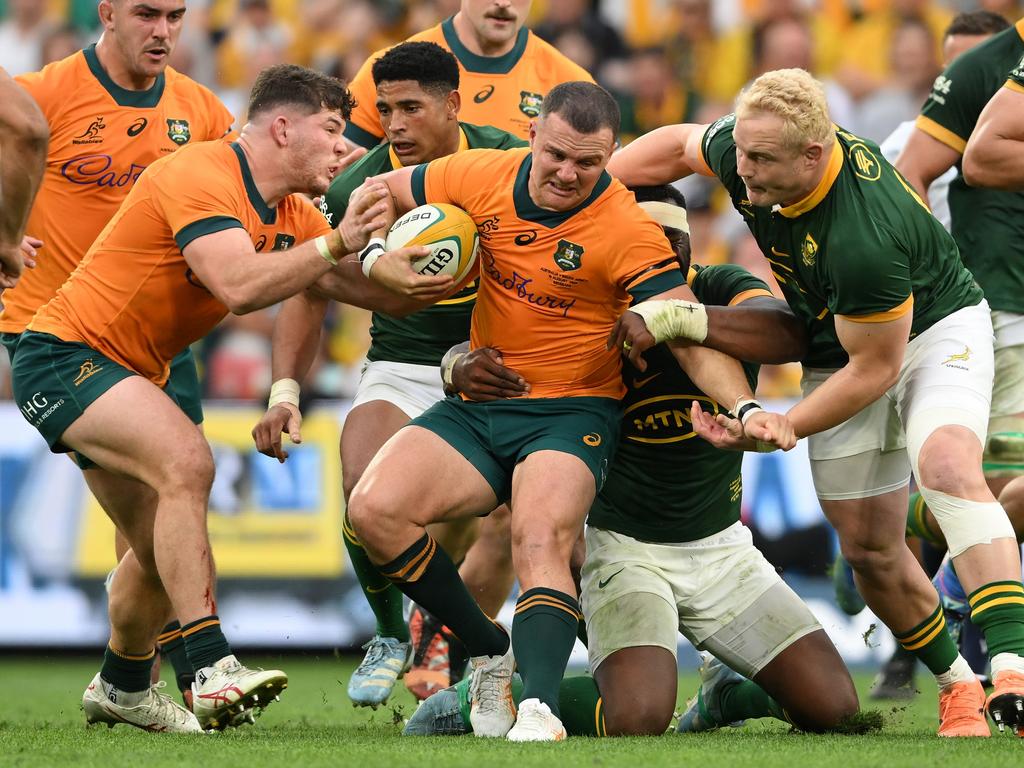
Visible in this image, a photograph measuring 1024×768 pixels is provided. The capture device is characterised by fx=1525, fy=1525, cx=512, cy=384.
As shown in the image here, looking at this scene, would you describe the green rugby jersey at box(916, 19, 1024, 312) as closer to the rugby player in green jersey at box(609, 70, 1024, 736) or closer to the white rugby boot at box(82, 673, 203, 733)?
the rugby player in green jersey at box(609, 70, 1024, 736)

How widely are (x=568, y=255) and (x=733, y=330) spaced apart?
2.19ft

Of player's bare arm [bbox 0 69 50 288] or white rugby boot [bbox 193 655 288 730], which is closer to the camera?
white rugby boot [bbox 193 655 288 730]

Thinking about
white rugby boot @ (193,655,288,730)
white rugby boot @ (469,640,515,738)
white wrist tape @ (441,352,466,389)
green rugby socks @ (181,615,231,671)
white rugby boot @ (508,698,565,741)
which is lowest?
white rugby boot @ (469,640,515,738)

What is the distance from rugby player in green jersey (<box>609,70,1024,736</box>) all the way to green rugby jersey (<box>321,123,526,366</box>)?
4.07 feet

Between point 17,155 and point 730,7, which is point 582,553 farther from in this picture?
point 730,7

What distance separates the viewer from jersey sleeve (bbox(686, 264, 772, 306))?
5941 mm

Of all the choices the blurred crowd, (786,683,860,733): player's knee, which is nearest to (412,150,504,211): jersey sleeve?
(786,683,860,733): player's knee

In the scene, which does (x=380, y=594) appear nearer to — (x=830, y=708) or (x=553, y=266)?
(x=553, y=266)

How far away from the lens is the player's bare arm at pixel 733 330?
5398 millimetres

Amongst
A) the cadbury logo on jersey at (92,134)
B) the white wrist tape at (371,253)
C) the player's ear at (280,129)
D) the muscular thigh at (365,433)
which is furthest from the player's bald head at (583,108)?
the cadbury logo on jersey at (92,134)

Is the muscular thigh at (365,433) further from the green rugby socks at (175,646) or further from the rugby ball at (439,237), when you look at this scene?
the rugby ball at (439,237)

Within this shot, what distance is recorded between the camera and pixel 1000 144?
6.02m

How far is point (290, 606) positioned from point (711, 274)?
4827 mm

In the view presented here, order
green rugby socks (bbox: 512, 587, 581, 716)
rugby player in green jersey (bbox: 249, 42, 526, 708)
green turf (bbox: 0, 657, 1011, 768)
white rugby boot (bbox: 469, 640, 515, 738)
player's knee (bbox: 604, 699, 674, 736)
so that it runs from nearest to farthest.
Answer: green turf (bbox: 0, 657, 1011, 768)
green rugby socks (bbox: 512, 587, 581, 716)
white rugby boot (bbox: 469, 640, 515, 738)
player's knee (bbox: 604, 699, 674, 736)
rugby player in green jersey (bbox: 249, 42, 526, 708)
